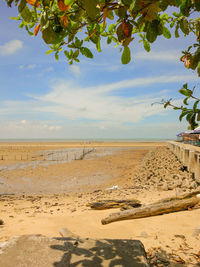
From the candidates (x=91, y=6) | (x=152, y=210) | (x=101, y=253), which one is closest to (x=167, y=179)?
(x=152, y=210)

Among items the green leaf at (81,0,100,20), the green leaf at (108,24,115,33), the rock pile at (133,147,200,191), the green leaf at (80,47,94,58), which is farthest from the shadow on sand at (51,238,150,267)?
the rock pile at (133,147,200,191)

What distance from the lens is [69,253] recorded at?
2.20 metres

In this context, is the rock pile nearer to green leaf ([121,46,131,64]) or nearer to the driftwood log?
the driftwood log

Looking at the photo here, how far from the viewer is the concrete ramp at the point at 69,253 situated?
6.72ft

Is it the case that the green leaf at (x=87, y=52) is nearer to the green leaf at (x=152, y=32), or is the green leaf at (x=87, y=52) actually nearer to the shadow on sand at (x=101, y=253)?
the green leaf at (x=152, y=32)

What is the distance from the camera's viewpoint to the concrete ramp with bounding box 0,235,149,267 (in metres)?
2.05

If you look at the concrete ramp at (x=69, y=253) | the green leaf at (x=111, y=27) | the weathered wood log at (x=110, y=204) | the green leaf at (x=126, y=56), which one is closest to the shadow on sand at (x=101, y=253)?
the concrete ramp at (x=69, y=253)

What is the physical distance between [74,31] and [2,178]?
634 inches

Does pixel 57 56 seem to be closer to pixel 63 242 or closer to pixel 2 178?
pixel 63 242

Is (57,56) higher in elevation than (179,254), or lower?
higher

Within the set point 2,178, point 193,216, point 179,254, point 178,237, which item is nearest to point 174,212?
point 193,216

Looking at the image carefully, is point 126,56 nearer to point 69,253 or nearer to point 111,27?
point 111,27

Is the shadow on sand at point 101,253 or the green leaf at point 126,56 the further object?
the shadow on sand at point 101,253

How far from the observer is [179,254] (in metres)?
2.91
